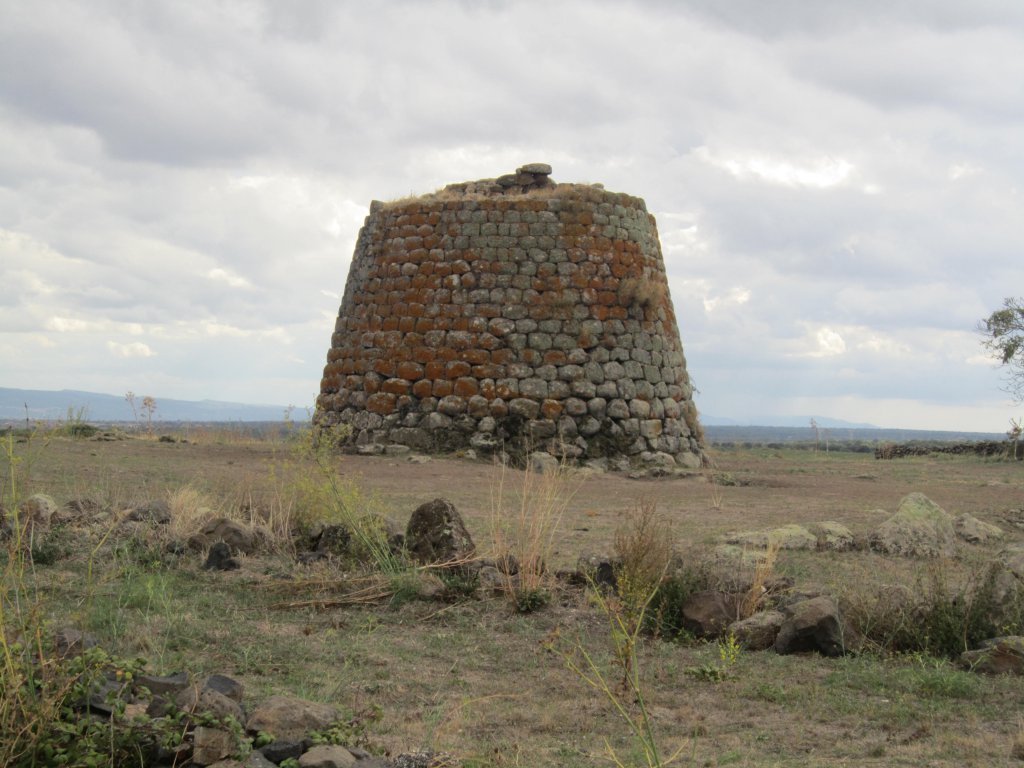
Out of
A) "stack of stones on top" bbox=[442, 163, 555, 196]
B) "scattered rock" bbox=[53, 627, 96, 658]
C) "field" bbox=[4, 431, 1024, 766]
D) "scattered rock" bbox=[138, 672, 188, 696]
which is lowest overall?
"field" bbox=[4, 431, 1024, 766]

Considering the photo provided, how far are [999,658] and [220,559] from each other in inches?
171

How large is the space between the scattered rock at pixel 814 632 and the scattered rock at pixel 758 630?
53 mm

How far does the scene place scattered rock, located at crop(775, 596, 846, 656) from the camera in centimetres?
490

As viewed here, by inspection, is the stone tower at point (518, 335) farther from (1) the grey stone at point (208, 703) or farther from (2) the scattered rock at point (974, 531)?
(1) the grey stone at point (208, 703)

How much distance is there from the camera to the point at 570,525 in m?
8.92

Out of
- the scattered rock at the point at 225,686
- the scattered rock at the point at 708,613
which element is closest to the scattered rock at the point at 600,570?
the scattered rock at the point at 708,613

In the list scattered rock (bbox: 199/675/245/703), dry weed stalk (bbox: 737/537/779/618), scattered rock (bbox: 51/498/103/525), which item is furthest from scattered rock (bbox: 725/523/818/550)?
scattered rock (bbox: 199/675/245/703)

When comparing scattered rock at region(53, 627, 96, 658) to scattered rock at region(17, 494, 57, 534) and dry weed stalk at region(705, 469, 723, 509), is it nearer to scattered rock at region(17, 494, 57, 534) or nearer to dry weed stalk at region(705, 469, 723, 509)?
scattered rock at region(17, 494, 57, 534)

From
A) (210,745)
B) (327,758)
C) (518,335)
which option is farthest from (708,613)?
(518,335)

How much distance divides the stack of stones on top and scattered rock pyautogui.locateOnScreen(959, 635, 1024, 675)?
12331 mm

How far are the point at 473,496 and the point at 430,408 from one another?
425 cm

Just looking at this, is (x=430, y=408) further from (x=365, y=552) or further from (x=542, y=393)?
(x=365, y=552)

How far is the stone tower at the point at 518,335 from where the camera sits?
14672 millimetres

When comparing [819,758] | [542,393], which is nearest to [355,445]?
[542,393]
